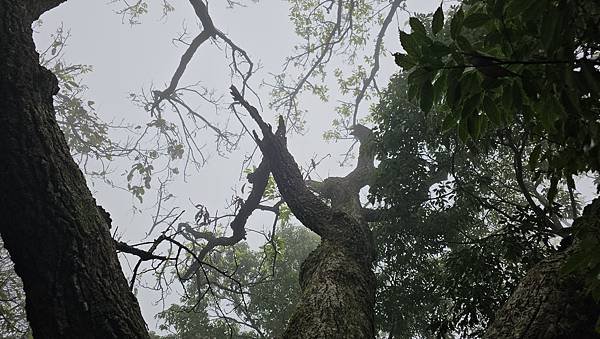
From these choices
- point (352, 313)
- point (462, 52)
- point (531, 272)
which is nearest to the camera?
point (462, 52)

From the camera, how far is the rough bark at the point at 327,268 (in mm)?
2377

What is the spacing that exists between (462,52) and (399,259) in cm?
397

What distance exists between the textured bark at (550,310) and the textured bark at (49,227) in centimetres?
168

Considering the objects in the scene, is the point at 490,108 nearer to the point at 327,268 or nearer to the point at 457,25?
the point at 457,25

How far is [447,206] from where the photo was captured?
4.50 m

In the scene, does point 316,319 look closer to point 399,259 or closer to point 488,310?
point 488,310

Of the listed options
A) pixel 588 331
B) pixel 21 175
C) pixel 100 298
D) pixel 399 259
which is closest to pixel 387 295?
pixel 399 259

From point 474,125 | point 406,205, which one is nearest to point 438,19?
point 474,125

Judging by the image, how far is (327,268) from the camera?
309 cm

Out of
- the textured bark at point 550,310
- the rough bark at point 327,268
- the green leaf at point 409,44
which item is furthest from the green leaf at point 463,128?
the rough bark at point 327,268

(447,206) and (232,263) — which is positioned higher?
→ (232,263)

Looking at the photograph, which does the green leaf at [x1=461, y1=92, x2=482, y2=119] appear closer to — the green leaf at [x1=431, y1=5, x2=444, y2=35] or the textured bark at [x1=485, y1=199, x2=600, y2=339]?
the green leaf at [x1=431, y1=5, x2=444, y2=35]

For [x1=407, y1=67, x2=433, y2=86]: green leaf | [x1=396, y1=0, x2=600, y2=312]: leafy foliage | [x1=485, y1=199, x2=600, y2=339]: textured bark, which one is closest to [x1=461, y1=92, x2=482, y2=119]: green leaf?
[x1=396, y1=0, x2=600, y2=312]: leafy foliage

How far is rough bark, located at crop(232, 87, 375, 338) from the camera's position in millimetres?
2377
